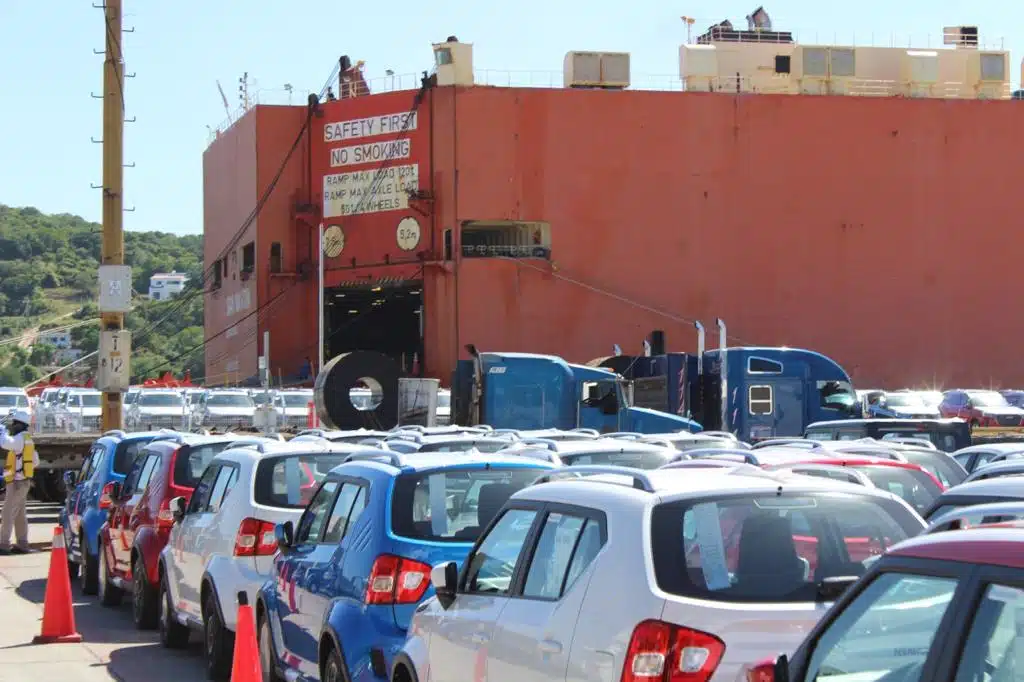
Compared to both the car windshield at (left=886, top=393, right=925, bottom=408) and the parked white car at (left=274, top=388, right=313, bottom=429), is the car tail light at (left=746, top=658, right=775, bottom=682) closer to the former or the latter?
the parked white car at (left=274, top=388, right=313, bottom=429)

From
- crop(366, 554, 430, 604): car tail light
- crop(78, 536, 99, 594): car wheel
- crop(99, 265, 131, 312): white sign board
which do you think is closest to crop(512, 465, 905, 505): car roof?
crop(366, 554, 430, 604): car tail light

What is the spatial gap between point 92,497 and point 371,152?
4022cm

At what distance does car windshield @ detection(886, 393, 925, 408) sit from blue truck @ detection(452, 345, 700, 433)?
1731 cm

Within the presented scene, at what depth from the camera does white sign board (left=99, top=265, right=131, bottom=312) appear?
22641 millimetres

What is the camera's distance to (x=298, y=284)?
5872 centimetres

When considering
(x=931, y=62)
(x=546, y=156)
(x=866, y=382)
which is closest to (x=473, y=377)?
(x=546, y=156)

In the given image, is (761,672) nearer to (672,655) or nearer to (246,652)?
(672,655)

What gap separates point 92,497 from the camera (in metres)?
17.7

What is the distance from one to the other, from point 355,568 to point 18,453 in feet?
44.5

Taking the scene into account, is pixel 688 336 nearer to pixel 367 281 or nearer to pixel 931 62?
pixel 367 281

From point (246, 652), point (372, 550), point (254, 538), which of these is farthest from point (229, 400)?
point (246, 652)

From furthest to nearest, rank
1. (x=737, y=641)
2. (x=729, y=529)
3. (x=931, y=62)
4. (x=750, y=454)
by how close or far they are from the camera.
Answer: (x=931, y=62)
(x=750, y=454)
(x=729, y=529)
(x=737, y=641)

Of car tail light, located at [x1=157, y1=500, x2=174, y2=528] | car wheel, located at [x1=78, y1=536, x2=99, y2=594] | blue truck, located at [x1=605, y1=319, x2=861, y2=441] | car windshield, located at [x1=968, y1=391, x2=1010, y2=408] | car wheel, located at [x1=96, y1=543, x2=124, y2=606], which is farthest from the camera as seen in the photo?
car windshield, located at [x1=968, y1=391, x2=1010, y2=408]

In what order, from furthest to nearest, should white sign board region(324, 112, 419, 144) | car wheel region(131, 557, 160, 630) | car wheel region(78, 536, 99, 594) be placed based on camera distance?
1. white sign board region(324, 112, 419, 144)
2. car wheel region(78, 536, 99, 594)
3. car wheel region(131, 557, 160, 630)
